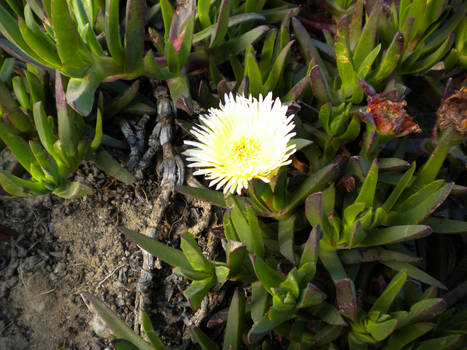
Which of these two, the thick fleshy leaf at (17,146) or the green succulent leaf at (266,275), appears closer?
the green succulent leaf at (266,275)

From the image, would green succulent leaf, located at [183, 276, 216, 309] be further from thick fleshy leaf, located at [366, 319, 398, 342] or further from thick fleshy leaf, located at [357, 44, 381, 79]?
thick fleshy leaf, located at [357, 44, 381, 79]

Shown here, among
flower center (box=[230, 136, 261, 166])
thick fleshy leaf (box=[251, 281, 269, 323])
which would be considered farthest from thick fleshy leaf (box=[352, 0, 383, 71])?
thick fleshy leaf (box=[251, 281, 269, 323])

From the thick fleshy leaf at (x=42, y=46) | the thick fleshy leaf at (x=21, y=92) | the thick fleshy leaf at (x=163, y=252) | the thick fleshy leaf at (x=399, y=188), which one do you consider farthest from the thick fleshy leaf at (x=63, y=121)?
the thick fleshy leaf at (x=399, y=188)


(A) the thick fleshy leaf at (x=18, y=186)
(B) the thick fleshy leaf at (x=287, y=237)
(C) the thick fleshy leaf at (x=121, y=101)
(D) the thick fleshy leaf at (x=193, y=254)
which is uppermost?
(C) the thick fleshy leaf at (x=121, y=101)

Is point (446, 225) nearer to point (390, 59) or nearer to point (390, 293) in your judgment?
point (390, 293)

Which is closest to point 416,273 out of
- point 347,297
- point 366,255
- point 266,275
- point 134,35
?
point 366,255

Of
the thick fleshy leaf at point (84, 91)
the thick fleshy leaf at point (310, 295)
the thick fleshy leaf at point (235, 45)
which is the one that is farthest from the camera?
the thick fleshy leaf at point (235, 45)

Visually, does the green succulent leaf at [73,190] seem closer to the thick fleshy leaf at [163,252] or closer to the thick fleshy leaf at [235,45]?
the thick fleshy leaf at [163,252]

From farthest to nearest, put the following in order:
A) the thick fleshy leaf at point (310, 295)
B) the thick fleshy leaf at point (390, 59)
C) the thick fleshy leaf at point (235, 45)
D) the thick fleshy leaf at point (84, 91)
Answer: the thick fleshy leaf at point (235, 45) → the thick fleshy leaf at point (390, 59) → the thick fleshy leaf at point (84, 91) → the thick fleshy leaf at point (310, 295)

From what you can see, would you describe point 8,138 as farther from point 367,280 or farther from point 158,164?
point 367,280
